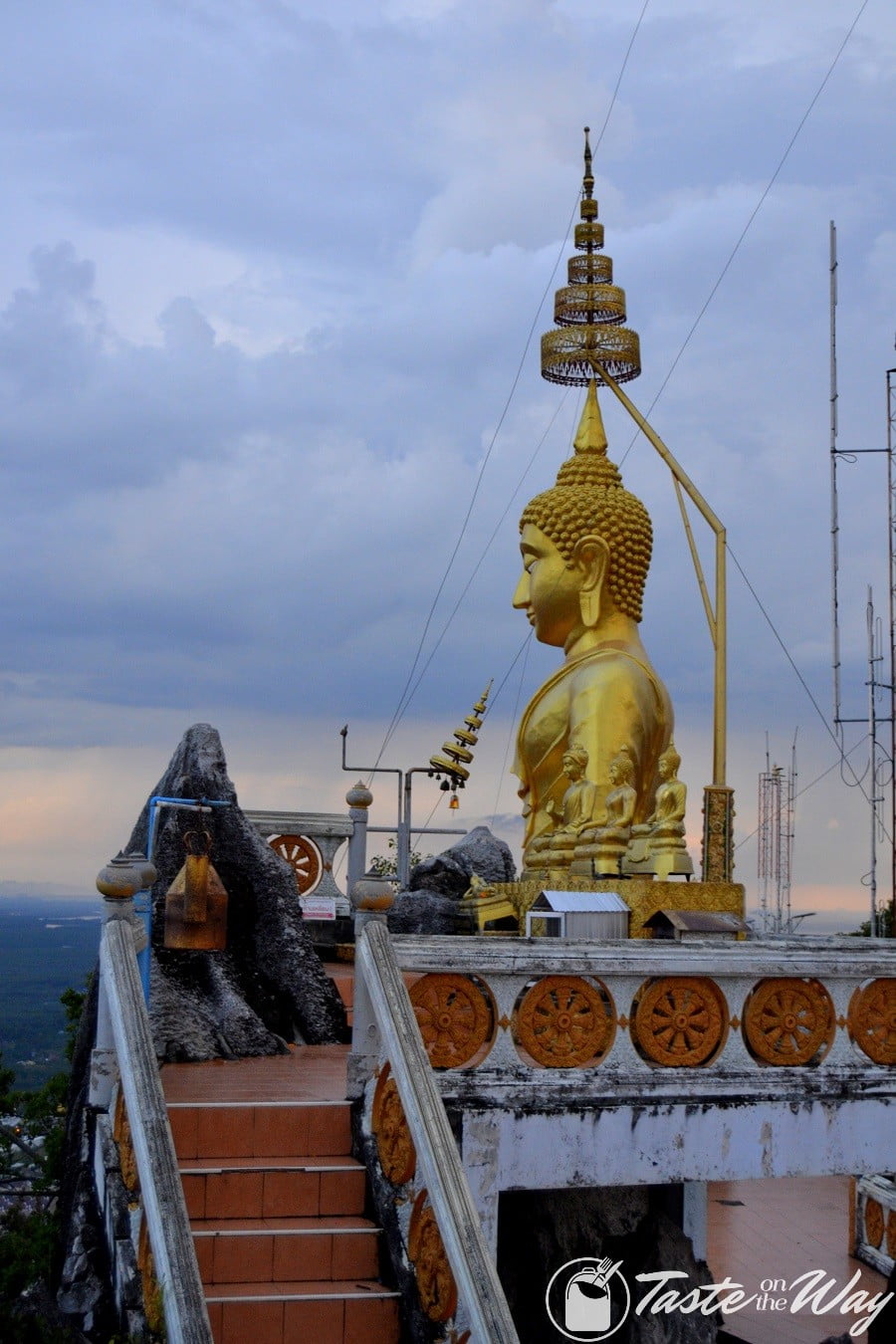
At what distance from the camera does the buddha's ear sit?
50.5 feet

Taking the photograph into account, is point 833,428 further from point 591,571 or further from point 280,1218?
point 280,1218

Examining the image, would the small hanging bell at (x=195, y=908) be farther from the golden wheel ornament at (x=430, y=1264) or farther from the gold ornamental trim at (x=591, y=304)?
the gold ornamental trim at (x=591, y=304)

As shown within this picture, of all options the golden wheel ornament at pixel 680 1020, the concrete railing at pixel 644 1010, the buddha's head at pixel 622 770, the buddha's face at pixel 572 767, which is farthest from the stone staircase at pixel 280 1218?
the buddha's face at pixel 572 767

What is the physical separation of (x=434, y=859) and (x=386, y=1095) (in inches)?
453

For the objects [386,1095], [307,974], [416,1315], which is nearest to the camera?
[416,1315]

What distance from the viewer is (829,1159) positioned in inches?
288

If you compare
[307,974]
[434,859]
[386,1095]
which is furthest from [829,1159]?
[434,859]

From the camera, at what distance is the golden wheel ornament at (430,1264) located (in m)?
5.69

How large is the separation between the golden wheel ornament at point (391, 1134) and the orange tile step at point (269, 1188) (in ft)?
0.77

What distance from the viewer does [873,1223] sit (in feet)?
41.3

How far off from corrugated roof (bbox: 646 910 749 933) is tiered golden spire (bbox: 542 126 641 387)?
300 inches

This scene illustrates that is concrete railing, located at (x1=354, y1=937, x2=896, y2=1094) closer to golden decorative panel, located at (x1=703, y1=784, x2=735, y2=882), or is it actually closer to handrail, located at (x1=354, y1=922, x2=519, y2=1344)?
handrail, located at (x1=354, y1=922, x2=519, y2=1344)

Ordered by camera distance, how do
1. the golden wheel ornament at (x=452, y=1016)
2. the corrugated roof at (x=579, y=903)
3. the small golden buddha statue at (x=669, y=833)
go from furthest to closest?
the small golden buddha statue at (x=669, y=833) < the corrugated roof at (x=579, y=903) < the golden wheel ornament at (x=452, y=1016)

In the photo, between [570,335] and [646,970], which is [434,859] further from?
[646,970]
